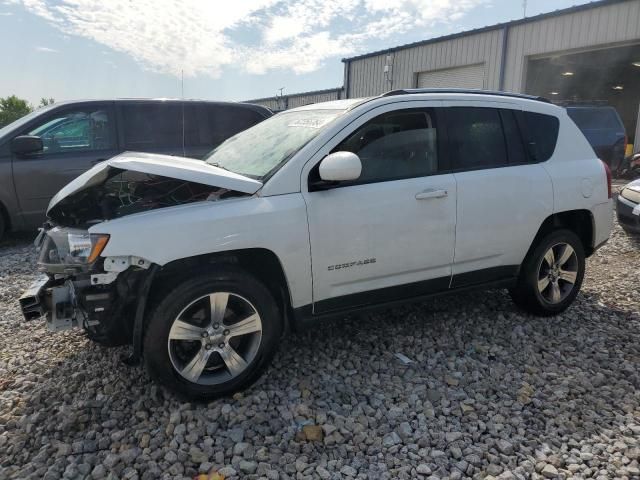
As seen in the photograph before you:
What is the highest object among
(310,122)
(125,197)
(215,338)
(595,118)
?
(595,118)

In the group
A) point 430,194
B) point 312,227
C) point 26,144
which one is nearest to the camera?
point 312,227

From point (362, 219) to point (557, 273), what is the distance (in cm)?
205

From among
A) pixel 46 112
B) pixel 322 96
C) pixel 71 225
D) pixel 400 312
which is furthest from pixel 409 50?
pixel 71 225

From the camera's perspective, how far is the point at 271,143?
3.46 meters

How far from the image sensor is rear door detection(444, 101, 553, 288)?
351 cm

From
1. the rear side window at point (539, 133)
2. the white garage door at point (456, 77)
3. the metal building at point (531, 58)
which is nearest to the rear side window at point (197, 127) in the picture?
the rear side window at point (539, 133)

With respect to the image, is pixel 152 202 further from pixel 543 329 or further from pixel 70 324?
pixel 543 329

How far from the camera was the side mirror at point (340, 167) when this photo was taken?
2.84 m

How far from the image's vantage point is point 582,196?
403 cm

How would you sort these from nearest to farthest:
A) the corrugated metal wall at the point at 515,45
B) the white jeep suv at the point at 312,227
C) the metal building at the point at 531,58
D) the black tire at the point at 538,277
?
the white jeep suv at the point at 312,227 → the black tire at the point at 538,277 → the corrugated metal wall at the point at 515,45 → the metal building at the point at 531,58

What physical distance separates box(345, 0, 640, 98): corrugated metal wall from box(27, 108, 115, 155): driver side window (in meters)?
12.6

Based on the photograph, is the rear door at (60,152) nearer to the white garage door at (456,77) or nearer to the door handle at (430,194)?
the door handle at (430,194)

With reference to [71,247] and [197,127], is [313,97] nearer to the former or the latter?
[197,127]

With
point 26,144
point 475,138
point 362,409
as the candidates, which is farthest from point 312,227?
point 26,144
